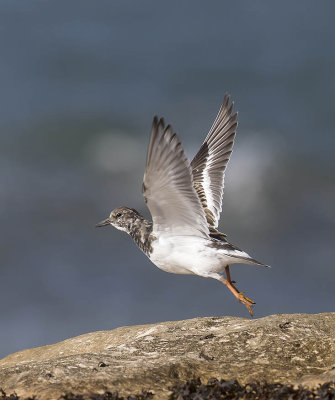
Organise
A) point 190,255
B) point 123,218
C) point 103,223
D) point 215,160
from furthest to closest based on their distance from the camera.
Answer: point 215,160 < point 103,223 < point 123,218 < point 190,255

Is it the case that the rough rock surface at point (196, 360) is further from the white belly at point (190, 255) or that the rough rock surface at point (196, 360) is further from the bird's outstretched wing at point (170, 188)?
the bird's outstretched wing at point (170, 188)

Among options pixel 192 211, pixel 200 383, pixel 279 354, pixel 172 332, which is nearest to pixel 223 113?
pixel 192 211

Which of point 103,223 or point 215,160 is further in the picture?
point 215,160

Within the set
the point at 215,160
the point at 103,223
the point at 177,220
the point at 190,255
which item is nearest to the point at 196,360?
the point at 190,255

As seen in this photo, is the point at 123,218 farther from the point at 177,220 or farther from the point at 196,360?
the point at 196,360

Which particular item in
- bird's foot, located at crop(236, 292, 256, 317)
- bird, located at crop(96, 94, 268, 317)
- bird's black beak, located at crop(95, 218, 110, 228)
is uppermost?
bird's black beak, located at crop(95, 218, 110, 228)

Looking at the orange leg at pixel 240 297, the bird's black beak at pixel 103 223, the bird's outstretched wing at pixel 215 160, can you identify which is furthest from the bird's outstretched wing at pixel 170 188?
the bird's outstretched wing at pixel 215 160

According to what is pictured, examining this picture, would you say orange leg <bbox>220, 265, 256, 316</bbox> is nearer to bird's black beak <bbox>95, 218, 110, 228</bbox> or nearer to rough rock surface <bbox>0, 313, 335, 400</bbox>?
rough rock surface <bbox>0, 313, 335, 400</bbox>

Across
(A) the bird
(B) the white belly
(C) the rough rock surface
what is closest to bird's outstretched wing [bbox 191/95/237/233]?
(A) the bird
